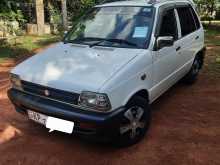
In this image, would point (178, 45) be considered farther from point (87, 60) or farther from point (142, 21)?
point (87, 60)

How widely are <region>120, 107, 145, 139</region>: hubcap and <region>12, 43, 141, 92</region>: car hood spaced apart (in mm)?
568

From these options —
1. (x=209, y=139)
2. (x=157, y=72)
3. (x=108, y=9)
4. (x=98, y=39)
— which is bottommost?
(x=209, y=139)

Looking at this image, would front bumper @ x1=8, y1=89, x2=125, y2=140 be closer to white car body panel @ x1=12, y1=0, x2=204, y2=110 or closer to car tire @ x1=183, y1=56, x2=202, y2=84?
white car body panel @ x1=12, y1=0, x2=204, y2=110

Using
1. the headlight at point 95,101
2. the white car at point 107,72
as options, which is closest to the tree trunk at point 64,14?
the white car at point 107,72

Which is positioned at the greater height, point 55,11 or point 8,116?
point 55,11

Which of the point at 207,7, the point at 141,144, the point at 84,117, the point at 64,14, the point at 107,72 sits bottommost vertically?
the point at 141,144

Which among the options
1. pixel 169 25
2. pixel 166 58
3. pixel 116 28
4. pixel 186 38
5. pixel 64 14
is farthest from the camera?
pixel 64 14

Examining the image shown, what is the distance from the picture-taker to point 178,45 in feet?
17.3

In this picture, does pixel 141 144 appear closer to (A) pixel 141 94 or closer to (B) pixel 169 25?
(A) pixel 141 94

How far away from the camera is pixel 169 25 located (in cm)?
502

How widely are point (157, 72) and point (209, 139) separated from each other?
1155 mm

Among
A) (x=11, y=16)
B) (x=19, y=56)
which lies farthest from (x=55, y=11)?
(x=19, y=56)

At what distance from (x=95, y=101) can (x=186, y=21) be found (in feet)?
9.66

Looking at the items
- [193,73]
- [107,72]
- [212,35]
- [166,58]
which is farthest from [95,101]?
[212,35]
